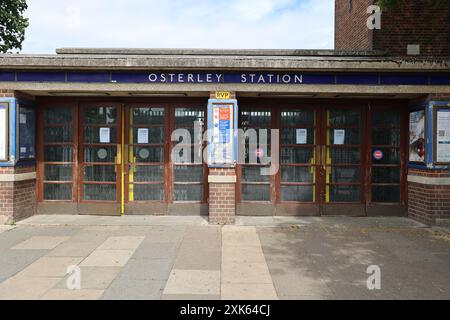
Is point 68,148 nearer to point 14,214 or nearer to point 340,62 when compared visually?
point 14,214

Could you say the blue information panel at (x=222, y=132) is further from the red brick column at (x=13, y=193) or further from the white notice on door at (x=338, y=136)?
the red brick column at (x=13, y=193)

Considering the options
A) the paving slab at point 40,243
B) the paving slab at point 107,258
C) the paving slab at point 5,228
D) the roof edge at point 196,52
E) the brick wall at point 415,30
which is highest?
the brick wall at point 415,30

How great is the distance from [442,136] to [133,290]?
7150 millimetres

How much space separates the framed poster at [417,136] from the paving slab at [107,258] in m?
6.50

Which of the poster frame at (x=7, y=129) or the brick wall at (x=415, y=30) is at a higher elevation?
the brick wall at (x=415, y=30)

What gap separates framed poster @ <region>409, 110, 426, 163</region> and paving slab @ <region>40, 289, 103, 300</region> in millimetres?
7268

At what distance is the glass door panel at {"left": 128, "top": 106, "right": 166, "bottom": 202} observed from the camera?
9484mm

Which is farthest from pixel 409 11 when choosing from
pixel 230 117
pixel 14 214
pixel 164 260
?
pixel 14 214

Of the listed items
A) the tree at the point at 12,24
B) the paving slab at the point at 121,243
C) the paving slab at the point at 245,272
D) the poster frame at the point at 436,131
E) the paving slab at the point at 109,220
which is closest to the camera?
the paving slab at the point at 245,272

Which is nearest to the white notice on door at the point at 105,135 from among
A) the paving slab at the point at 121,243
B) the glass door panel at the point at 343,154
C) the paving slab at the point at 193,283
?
the paving slab at the point at 121,243

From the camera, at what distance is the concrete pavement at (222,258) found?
4949 mm

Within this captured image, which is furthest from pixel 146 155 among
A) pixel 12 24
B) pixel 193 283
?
pixel 12 24

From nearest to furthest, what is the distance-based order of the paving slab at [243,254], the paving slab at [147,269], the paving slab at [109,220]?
1. the paving slab at [147,269]
2. the paving slab at [243,254]
3. the paving slab at [109,220]

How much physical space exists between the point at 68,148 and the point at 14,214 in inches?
74.7
